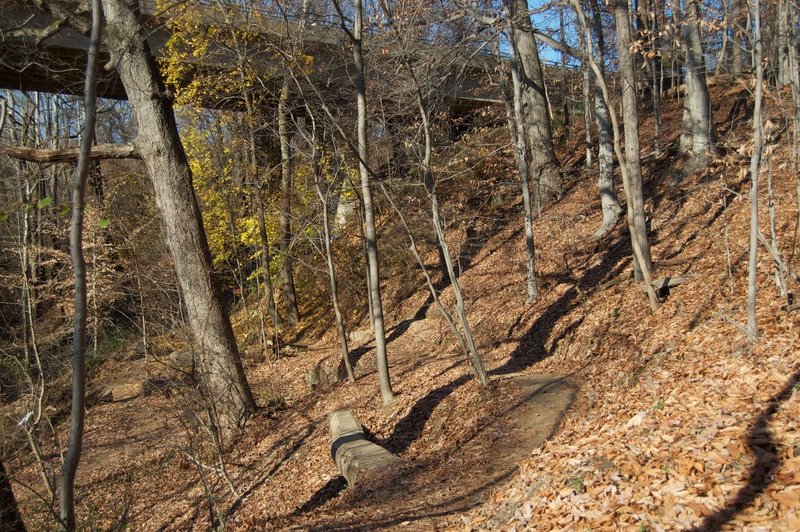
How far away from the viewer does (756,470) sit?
387 cm

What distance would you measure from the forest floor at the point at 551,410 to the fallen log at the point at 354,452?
27 centimetres

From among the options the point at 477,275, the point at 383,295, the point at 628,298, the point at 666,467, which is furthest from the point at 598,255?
the point at 666,467

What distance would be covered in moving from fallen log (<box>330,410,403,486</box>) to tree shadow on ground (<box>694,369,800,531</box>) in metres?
3.89

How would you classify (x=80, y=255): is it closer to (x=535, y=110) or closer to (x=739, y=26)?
(x=739, y=26)

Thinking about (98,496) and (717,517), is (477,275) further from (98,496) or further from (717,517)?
(717,517)

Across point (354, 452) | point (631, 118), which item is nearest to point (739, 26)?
point (631, 118)

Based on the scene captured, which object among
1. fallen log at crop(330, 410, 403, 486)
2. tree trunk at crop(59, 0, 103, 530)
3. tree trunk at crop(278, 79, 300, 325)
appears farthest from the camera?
tree trunk at crop(278, 79, 300, 325)

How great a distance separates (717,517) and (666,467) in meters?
0.68

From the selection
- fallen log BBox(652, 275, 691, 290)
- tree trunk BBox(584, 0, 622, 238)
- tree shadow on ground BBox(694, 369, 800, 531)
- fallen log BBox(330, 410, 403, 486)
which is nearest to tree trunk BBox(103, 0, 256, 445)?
fallen log BBox(330, 410, 403, 486)

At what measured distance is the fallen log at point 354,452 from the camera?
7101mm

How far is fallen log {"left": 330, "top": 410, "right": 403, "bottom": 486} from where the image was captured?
7.10 m

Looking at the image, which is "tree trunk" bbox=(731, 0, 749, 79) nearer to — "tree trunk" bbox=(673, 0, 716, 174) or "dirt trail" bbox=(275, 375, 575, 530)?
"tree trunk" bbox=(673, 0, 716, 174)

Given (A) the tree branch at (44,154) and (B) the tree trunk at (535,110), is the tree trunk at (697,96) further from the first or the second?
(A) the tree branch at (44,154)

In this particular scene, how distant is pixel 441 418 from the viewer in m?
8.64
